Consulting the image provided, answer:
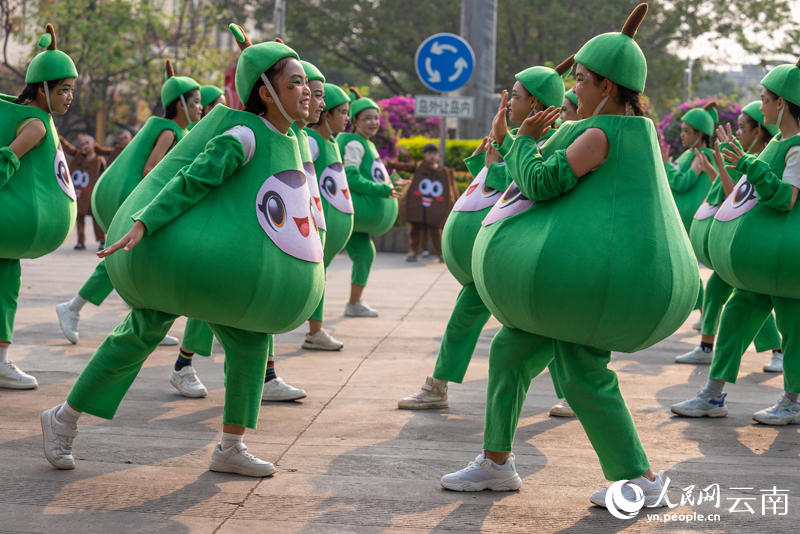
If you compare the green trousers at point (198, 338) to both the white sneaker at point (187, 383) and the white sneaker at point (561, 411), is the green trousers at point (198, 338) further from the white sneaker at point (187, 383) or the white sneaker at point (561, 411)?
the white sneaker at point (561, 411)

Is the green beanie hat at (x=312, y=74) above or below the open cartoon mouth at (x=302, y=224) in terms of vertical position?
above

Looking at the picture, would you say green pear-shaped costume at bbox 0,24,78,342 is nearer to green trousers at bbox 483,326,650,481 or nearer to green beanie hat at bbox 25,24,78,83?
green beanie hat at bbox 25,24,78,83

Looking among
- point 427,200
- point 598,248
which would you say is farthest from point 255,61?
point 427,200

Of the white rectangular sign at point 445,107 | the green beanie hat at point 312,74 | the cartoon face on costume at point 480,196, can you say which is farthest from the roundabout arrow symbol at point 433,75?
the cartoon face on costume at point 480,196

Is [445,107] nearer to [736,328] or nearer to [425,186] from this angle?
[425,186]

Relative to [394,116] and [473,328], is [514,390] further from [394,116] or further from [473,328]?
[394,116]

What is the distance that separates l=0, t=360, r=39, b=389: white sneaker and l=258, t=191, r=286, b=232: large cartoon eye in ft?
8.22

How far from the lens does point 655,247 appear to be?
11.1ft

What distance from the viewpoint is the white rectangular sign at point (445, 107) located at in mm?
11734

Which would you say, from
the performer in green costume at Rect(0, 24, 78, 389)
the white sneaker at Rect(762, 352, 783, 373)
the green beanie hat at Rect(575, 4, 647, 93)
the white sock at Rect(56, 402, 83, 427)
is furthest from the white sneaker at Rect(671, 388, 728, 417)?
the performer in green costume at Rect(0, 24, 78, 389)

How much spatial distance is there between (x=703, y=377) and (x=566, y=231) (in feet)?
11.7

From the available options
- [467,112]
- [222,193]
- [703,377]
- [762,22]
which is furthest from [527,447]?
[762,22]

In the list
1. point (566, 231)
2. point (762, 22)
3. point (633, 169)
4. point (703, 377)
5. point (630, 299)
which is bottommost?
point (703, 377)

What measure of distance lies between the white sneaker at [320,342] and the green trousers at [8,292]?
7.53 feet
